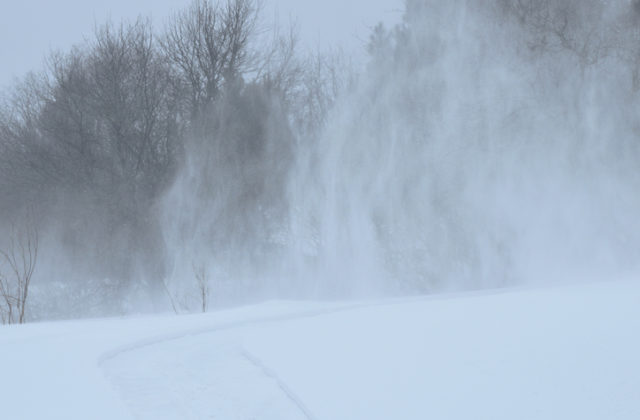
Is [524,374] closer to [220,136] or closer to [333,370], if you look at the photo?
[333,370]

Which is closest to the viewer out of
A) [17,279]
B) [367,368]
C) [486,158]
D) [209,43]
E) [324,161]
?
[367,368]

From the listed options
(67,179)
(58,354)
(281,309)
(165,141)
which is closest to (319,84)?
(165,141)

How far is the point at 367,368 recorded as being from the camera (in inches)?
161

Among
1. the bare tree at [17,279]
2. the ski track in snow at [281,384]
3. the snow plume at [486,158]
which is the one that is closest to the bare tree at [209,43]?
the snow plume at [486,158]

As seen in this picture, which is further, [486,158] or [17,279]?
[17,279]

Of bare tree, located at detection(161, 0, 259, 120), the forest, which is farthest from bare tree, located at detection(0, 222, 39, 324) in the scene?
bare tree, located at detection(161, 0, 259, 120)

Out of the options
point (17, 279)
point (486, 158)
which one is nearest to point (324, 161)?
point (486, 158)

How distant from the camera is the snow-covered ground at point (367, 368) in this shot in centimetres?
328

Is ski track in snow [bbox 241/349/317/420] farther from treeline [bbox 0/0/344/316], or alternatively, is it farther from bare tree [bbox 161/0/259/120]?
bare tree [bbox 161/0/259/120]

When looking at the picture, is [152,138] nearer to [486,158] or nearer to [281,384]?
[486,158]

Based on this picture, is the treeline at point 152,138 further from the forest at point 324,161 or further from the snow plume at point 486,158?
the snow plume at point 486,158

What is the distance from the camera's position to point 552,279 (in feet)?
38.1

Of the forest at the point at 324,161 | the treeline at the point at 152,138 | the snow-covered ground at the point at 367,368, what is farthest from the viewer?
the treeline at the point at 152,138

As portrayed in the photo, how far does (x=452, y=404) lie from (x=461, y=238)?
31.8ft
